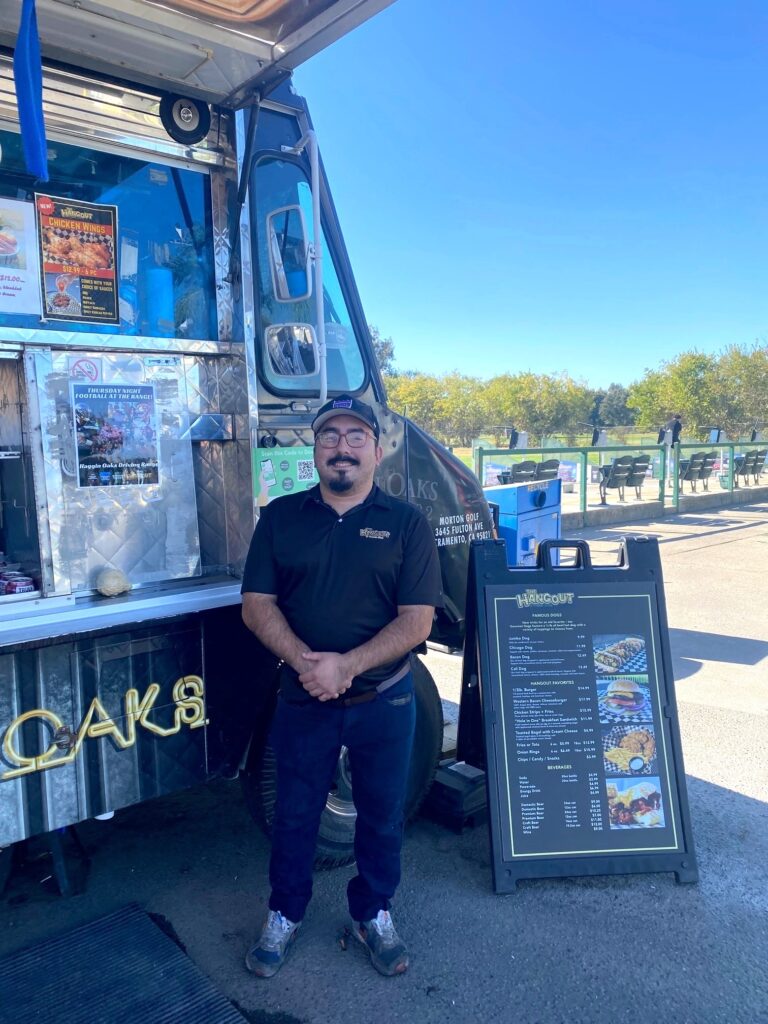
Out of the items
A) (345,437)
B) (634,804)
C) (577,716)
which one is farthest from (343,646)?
(634,804)

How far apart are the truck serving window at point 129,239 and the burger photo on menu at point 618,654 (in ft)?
6.92

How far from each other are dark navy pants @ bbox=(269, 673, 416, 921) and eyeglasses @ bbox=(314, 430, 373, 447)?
34.5 inches

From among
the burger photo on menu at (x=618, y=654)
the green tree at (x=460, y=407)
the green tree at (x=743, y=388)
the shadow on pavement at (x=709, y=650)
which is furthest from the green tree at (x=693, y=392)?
the burger photo on menu at (x=618, y=654)

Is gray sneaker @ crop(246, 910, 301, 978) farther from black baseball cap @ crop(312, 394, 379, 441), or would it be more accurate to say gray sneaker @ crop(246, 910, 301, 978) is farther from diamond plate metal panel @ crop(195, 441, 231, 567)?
black baseball cap @ crop(312, 394, 379, 441)

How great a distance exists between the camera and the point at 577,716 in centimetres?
335

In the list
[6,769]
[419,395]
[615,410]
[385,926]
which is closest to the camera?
[6,769]

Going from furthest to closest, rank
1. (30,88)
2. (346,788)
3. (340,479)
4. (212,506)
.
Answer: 1. (346,788)
2. (212,506)
3. (340,479)
4. (30,88)

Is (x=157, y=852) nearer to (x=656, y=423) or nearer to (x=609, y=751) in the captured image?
(x=609, y=751)

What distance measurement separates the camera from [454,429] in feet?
194

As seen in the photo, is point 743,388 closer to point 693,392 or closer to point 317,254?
point 693,392

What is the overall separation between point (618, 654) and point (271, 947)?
1819 mm

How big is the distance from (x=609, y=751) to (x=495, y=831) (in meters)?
0.59

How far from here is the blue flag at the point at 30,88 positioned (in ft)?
7.30

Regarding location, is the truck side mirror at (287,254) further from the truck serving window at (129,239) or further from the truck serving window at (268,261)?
the truck serving window at (129,239)
